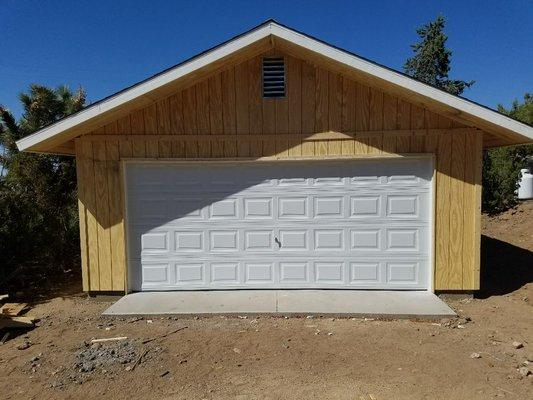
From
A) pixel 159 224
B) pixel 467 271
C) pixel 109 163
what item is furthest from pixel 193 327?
pixel 467 271

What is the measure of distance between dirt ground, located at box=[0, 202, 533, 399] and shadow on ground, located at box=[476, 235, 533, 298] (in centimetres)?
78

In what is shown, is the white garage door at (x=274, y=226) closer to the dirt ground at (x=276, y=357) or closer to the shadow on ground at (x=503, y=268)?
the dirt ground at (x=276, y=357)

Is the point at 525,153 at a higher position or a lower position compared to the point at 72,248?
higher

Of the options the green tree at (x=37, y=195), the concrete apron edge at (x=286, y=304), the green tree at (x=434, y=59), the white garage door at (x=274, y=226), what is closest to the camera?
the concrete apron edge at (x=286, y=304)

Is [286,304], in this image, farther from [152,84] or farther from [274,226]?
[152,84]

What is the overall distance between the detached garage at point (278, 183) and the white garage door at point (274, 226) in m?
0.02

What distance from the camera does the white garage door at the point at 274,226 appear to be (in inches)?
262

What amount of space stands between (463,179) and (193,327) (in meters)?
5.01

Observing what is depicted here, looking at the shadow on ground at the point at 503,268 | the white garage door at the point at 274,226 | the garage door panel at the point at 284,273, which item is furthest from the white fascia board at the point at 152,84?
the shadow on ground at the point at 503,268

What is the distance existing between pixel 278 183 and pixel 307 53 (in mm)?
2232

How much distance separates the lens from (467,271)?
6488 millimetres

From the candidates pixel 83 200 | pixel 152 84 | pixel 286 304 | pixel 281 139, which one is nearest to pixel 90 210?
pixel 83 200

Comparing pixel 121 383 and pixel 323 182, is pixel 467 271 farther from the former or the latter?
pixel 121 383

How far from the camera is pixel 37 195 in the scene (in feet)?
30.0
